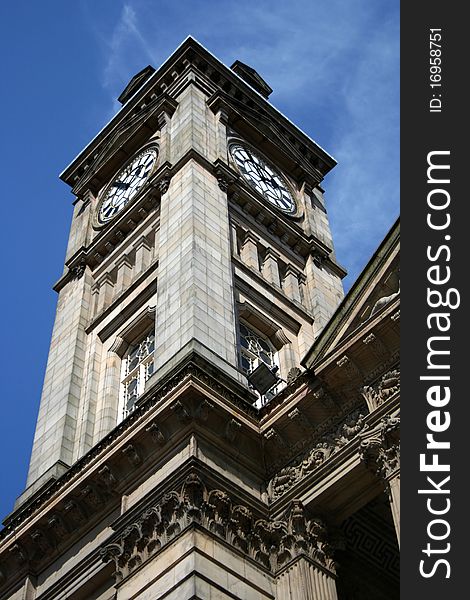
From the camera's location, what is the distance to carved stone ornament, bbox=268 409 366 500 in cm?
2231

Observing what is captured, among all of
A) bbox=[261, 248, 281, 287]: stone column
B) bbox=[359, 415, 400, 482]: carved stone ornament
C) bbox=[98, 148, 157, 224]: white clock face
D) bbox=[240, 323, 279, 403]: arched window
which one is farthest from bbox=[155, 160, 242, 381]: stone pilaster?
bbox=[359, 415, 400, 482]: carved stone ornament

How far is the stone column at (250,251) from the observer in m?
34.6

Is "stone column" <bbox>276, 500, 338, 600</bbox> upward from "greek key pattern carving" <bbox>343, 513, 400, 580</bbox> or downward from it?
downward

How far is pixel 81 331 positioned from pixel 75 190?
12.3m

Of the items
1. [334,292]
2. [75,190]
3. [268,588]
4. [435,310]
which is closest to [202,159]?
[334,292]

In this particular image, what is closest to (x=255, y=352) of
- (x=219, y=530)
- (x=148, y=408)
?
(x=148, y=408)

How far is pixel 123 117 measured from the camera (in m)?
46.4

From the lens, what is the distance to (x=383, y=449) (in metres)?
20.8

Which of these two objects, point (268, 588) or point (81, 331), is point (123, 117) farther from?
point (268, 588)

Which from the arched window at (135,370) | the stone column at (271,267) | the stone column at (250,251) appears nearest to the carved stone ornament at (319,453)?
the arched window at (135,370)

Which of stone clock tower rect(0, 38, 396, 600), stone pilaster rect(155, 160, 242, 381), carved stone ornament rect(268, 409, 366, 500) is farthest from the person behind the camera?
stone pilaster rect(155, 160, 242, 381)

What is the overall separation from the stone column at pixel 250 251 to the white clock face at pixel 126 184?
5616 millimetres

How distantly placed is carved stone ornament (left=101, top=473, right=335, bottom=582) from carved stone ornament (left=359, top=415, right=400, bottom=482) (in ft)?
6.62

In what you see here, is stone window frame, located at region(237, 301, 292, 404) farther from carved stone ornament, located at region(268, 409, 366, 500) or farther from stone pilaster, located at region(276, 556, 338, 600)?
stone pilaster, located at region(276, 556, 338, 600)
